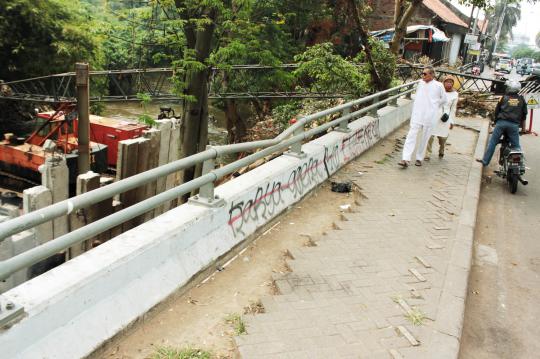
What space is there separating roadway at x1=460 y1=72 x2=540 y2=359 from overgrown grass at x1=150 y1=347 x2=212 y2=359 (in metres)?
2.26

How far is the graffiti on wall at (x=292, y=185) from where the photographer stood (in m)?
5.01

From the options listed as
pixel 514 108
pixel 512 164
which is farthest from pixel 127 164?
pixel 514 108

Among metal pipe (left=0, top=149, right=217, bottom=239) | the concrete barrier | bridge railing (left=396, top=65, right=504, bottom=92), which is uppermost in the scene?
bridge railing (left=396, top=65, right=504, bottom=92)

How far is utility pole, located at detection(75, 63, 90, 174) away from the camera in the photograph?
37.8 ft

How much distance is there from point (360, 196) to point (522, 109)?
3998 millimetres

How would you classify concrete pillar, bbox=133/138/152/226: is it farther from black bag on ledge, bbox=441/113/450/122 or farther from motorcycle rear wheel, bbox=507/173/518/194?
motorcycle rear wheel, bbox=507/173/518/194

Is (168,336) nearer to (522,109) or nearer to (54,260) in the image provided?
(54,260)

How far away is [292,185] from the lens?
6301 mm

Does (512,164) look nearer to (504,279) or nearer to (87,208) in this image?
(504,279)

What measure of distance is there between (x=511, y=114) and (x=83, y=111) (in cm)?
984

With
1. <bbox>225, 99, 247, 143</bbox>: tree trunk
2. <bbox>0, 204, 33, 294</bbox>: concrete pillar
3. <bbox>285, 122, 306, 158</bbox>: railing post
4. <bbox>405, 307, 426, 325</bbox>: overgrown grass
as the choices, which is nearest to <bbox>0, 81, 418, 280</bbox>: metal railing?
<bbox>285, 122, 306, 158</bbox>: railing post

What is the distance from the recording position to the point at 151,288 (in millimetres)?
3701

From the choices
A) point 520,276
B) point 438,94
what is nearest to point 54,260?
point 520,276

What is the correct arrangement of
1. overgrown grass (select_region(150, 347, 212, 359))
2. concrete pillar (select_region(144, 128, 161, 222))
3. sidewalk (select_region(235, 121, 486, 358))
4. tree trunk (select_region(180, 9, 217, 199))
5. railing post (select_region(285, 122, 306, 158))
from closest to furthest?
overgrown grass (select_region(150, 347, 212, 359)) → sidewalk (select_region(235, 121, 486, 358)) → railing post (select_region(285, 122, 306, 158)) → concrete pillar (select_region(144, 128, 161, 222)) → tree trunk (select_region(180, 9, 217, 199))
